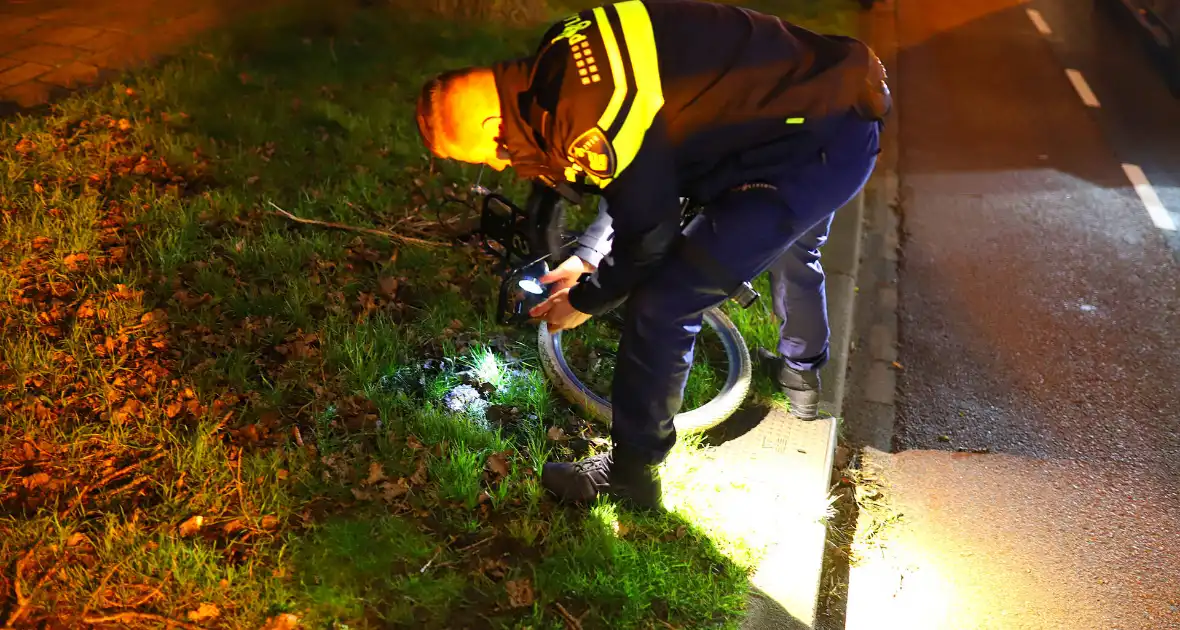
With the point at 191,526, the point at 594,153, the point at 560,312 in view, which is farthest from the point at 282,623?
the point at 594,153

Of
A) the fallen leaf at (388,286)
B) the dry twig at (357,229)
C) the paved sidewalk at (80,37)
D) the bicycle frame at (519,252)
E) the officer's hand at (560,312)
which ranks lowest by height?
the fallen leaf at (388,286)

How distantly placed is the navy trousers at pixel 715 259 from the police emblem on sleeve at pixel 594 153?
0.41 metres

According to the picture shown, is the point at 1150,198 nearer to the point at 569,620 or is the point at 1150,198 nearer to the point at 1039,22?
the point at 1039,22

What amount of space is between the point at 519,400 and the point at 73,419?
175 centimetres

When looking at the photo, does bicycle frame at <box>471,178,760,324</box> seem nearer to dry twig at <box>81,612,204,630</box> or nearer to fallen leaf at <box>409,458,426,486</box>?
fallen leaf at <box>409,458,426,486</box>

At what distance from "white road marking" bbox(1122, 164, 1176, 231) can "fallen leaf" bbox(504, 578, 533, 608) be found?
530 centimetres

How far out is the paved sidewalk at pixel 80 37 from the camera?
5.56 m

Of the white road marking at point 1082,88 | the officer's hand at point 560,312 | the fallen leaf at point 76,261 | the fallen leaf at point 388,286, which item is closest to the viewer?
the officer's hand at point 560,312

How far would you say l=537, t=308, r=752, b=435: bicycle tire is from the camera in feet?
10.9

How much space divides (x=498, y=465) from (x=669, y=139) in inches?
58.7

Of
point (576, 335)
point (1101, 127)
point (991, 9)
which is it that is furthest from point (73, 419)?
point (991, 9)

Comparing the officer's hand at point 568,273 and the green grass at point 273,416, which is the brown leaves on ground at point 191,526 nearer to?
the green grass at point 273,416

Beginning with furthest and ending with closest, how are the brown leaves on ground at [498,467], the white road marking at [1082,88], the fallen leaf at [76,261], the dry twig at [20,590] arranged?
the white road marking at [1082,88]
the fallen leaf at [76,261]
the brown leaves on ground at [498,467]
the dry twig at [20,590]

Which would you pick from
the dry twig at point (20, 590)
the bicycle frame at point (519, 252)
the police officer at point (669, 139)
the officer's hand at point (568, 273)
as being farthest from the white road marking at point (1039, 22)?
the dry twig at point (20, 590)
